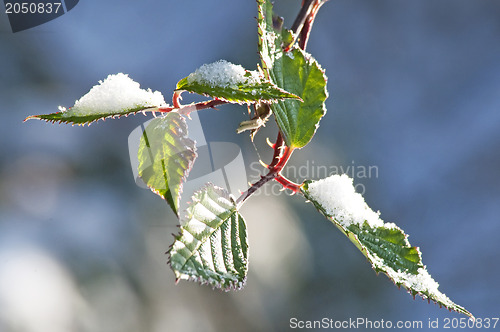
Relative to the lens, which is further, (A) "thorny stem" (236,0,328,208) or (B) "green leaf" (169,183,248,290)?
(A) "thorny stem" (236,0,328,208)

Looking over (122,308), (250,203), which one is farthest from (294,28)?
(122,308)

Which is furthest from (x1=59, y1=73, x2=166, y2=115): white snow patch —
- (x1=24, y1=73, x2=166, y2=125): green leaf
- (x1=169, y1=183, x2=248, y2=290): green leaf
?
(x1=169, y1=183, x2=248, y2=290): green leaf

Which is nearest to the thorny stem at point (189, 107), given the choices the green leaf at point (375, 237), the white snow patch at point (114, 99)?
the white snow patch at point (114, 99)

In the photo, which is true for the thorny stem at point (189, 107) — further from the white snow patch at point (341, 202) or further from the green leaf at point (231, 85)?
the white snow patch at point (341, 202)

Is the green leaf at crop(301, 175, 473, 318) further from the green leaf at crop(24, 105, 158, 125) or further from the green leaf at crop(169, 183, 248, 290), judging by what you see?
the green leaf at crop(24, 105, 158, 125)

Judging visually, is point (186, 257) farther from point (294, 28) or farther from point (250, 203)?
point (250, 203)

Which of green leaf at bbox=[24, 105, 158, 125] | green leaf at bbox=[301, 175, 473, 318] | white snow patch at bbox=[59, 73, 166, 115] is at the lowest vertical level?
green leaf at bbox=[301, 175, 473, 318]

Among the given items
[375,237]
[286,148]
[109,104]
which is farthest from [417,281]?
[109,104]

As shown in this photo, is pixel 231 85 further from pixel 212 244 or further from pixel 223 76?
pixel 212 244
